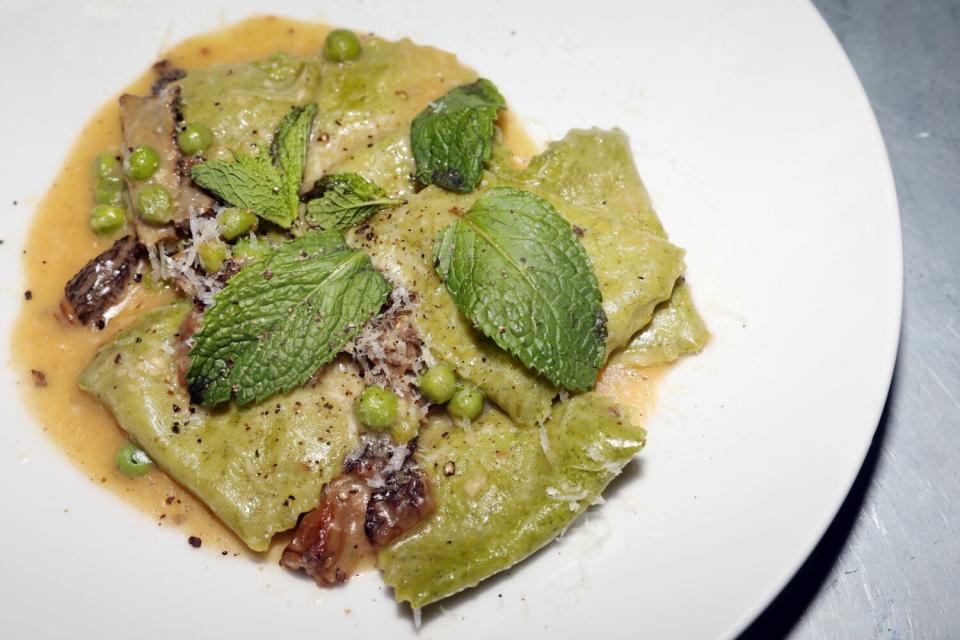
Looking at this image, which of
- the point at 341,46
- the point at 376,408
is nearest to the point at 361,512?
the point at 376,408

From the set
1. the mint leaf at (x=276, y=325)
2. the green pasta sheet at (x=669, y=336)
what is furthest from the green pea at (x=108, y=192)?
the green pasta sheet at (x=669, y=336)

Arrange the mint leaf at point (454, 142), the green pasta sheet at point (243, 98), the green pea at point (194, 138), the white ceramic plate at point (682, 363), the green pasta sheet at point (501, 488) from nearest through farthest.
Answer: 1. the white ceramic plate at point (682, 363)
2. the green pasta sheet at point (501, 488)
3. the mint leaf at point (454, 142)
4. the green pea at point (194, 138)
5. the green pasta sheet at point (243, 98)

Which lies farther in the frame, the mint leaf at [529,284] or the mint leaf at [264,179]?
the mint leaf at [264,179]

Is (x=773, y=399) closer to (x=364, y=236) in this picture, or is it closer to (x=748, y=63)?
(x=748, y=63)

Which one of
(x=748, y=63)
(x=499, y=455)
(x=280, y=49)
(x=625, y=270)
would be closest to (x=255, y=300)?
(x=499, y=455)

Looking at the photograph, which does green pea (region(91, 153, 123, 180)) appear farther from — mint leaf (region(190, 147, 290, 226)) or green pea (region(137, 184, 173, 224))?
mint leaf (region(190, 147, 290, 226))

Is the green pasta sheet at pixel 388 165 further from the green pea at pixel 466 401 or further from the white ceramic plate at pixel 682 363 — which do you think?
the green pea at pixel 466 401

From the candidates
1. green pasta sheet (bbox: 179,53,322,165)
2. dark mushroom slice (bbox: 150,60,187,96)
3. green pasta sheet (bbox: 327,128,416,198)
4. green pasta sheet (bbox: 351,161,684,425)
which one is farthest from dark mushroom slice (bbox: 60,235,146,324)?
green pasta sheet (bbox: 351,161,684,425)
